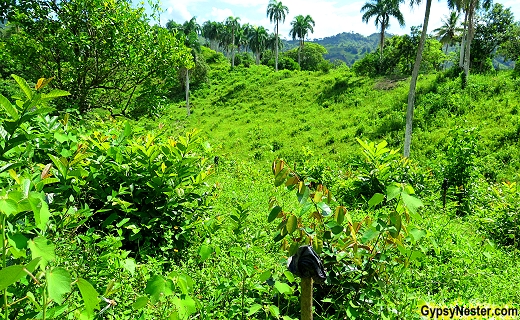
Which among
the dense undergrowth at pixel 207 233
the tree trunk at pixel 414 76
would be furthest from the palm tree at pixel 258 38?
the dense undergrowth at pixel 207 233

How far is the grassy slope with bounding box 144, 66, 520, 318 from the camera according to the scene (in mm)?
3129

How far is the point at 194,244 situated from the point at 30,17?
5.01 metres

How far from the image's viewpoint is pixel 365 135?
16.1 metres

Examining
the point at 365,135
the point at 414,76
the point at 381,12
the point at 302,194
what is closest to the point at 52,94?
the point at 302,194

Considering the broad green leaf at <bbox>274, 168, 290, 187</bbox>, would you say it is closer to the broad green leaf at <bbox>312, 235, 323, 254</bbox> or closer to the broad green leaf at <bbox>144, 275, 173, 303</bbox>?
the broad green leaf at <bbox>312, 235, 323, 254</bbox>

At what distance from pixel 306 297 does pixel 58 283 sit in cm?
114

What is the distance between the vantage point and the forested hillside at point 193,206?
1.54m

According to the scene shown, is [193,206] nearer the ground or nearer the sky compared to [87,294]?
nearer the ground

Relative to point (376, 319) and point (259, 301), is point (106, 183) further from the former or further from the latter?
point (376, 319)

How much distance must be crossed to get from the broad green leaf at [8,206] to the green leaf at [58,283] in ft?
0.63

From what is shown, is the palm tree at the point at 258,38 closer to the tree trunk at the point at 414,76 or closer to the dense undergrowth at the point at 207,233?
the tree trunk at the point at 414,76

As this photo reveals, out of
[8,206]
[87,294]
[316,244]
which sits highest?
[8,206]

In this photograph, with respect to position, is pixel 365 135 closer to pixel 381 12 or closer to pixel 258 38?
pixel 381 12

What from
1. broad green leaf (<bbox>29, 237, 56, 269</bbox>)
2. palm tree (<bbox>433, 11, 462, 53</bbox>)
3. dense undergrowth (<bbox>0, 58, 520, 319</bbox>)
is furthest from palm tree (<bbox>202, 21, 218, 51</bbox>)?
broad green leaf (<bbox>29, 237, 56, 269</bbox>)
